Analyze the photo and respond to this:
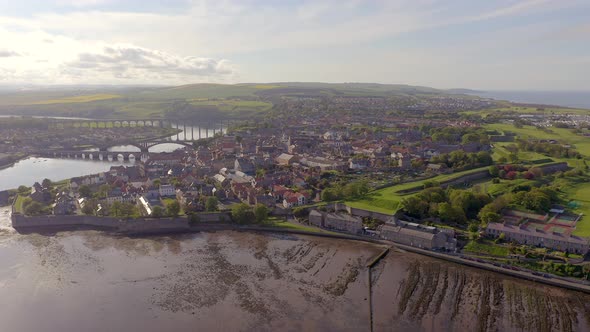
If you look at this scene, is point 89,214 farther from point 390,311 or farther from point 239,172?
point 390,311

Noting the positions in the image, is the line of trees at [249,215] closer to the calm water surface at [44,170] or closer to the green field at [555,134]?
the calm water surface at [44,170]

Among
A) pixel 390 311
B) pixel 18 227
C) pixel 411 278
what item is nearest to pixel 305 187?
pixel 411 278

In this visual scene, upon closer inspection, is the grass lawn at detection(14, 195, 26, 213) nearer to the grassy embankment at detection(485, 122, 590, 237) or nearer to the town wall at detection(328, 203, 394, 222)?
the town wall at detection(328, 203, 394, 222)

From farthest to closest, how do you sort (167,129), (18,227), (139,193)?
(167,129) → (139,193) → (18,227)

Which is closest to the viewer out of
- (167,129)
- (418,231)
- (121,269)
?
(121,269)

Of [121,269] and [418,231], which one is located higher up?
[418,231]

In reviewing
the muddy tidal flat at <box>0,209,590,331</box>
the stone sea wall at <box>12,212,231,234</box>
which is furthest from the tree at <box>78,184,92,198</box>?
the muddy tidal flat at <box>0,209,590,331</box>

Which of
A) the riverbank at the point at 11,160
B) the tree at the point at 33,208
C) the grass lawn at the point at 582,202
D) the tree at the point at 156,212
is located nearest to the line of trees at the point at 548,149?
the grass lawn at the point at 582,202

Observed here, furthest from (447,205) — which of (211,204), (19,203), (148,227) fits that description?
(19,203)
